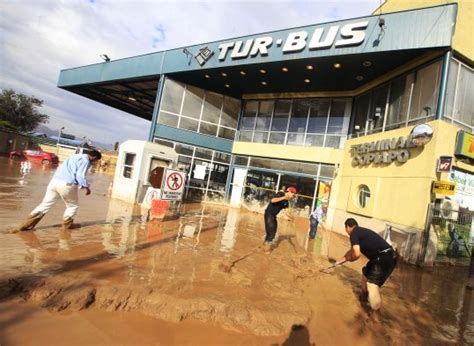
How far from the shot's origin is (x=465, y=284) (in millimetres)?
8633

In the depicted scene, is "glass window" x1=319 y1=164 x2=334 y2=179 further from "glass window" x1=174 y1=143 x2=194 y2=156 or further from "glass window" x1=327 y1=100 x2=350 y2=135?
"glass window" x1=174 y1=143 x2=194 y2=156

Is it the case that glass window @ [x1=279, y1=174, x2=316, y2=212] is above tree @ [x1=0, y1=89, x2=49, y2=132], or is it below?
below

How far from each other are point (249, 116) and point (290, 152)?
4122 millimetres

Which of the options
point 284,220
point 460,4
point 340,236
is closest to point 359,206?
point 340,236

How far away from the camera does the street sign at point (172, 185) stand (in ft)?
35.4

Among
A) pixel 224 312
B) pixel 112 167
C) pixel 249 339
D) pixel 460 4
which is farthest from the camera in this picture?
pixel 112 167

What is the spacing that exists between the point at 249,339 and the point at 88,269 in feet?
8.43

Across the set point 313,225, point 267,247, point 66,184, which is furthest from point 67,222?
point 313,225

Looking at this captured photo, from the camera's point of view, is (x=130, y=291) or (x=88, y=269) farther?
(x=88, y=269)

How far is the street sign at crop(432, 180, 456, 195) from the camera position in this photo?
9820mm

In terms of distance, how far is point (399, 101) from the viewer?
13.2 m

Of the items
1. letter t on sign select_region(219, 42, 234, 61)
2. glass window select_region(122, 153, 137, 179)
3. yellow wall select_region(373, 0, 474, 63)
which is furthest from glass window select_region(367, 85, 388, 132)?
glass window select_region(122, 153, 137, 179)

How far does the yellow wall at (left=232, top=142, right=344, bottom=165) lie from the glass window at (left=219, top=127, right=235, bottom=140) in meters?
0.62

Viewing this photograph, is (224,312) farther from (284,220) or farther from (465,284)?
(284,220)
